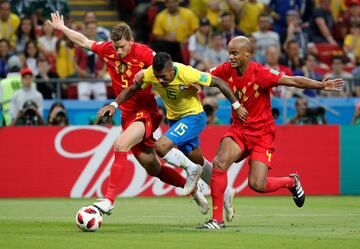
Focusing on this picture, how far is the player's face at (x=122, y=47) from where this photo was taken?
1498cm

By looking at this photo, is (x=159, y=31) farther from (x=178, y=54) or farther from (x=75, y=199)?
(x=75, y=199)

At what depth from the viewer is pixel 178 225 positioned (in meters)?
14.6

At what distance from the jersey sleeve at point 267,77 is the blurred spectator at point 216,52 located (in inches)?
401

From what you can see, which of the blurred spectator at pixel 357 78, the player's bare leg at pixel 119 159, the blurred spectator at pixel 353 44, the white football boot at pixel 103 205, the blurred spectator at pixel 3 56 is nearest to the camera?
the white football boot at pixel 103 205

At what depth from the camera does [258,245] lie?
38.7 feet

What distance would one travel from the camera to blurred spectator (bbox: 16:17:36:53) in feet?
80.5

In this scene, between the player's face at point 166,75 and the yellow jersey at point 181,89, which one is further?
the yellow jersey at point 181,89

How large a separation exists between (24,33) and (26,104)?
118 inches

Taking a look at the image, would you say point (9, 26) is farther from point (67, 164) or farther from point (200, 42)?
point (67, 164)

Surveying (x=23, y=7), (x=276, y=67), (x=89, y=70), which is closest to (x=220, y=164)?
(x=276, y=67)

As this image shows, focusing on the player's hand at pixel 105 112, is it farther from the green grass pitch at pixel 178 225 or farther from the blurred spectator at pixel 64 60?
the blurred spectator at pixel 64 60

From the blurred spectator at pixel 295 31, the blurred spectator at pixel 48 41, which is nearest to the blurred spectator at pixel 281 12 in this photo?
the blurred spectator at pixel 295 31

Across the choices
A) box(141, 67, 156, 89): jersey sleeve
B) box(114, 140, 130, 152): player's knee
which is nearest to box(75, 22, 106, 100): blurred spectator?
box(114, 140, 130, 152): player's knee

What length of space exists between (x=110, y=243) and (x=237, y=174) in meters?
9.65
